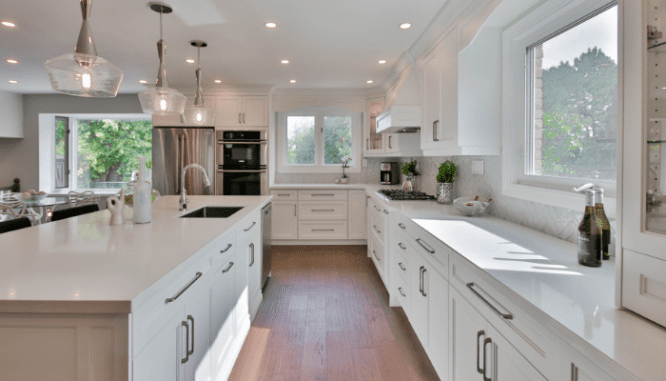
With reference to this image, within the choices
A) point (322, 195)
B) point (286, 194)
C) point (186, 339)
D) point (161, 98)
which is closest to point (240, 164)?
point (286, 194)

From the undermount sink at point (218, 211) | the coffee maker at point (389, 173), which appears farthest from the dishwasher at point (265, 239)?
the coffee maker at point (389, 173)

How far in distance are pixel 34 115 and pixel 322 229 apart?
5136mm

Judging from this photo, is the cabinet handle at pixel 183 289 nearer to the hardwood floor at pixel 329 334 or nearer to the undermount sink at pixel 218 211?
the hardwood floor at pixel 329 334

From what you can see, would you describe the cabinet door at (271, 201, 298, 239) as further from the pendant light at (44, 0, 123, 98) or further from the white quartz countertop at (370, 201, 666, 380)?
the pendant light at (44, 0, 123, 98)

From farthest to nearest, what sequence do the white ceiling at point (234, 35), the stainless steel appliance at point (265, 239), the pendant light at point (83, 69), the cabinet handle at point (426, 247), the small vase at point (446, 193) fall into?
1. the stainless steel appliance at point (265, 239)
2. the small vase at point (446, 193)
3. the white ceiling at point (234, 35)
4. the cabinet handle at point (426, 247)
5. the pendant light at point (83, 69)

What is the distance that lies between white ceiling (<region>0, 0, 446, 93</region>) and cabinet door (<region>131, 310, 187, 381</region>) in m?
2.28

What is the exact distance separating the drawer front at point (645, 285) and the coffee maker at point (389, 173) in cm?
460

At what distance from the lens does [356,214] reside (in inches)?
216

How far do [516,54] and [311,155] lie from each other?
4.06 metres

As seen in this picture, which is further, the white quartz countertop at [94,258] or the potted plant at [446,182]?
the potted plant at [446,182]

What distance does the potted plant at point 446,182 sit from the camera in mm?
3221

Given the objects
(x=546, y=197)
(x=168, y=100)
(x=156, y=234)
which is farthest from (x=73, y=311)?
(x=546, y=197)

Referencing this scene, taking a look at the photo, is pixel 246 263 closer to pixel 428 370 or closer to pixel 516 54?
pixel 428 370

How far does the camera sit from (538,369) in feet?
3.19
